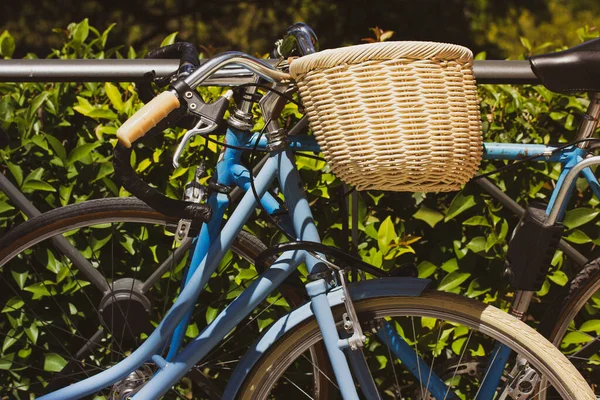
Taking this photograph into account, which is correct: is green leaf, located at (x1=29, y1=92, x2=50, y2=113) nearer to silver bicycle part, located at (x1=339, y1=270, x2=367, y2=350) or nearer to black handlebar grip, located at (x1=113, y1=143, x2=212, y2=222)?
black handlebar grip, located at (x1=113, y1=143, x2=212, y2=222)

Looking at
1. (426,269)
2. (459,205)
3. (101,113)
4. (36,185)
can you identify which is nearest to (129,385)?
(36,185)

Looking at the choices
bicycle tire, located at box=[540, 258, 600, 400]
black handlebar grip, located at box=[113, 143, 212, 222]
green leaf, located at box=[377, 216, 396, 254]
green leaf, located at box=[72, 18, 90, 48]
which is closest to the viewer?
black handlebar grip, located at box=[113, 143, 212, 222]

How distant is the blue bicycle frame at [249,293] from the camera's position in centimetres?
206

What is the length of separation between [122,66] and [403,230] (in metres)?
0.97

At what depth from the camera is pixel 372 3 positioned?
668 cm

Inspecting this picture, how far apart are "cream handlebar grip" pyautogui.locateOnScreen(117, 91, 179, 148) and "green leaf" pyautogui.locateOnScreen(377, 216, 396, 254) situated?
39.7 inches

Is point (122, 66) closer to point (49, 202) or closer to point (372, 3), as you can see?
point (49, 202)

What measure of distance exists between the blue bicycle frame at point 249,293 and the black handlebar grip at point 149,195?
116mm

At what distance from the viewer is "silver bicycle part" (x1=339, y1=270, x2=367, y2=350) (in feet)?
Answer: 6.58

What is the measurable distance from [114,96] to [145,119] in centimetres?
99

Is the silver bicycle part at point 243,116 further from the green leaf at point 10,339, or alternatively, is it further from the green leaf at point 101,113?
the green leaf at point 10,339

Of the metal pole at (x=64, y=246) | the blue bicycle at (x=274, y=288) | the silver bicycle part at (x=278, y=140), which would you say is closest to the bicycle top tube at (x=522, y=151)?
the blue bicycle at (x=274, y=288)

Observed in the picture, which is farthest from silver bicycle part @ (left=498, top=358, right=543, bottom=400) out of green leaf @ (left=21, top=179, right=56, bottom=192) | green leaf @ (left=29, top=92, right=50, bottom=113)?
green leaf @ (left=29, top=92, right=50, bottom=113)

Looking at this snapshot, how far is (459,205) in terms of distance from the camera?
267 cm
